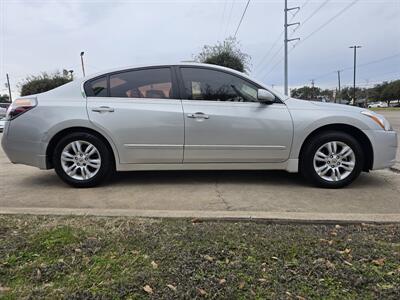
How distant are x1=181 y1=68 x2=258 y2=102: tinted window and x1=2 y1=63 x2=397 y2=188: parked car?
0.02m

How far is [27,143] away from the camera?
4.75 metres

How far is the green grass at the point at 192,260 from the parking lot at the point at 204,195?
44 cm

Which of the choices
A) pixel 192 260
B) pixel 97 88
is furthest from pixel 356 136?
pixel 97 88

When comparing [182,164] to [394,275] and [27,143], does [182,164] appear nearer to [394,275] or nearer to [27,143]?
[27,143]

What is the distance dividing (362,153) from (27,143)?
13.7 ft

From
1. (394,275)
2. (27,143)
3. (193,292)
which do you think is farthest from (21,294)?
(27,143)

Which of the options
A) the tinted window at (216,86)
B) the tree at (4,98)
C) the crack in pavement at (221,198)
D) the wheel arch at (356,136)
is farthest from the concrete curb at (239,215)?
the tree at (4,98)

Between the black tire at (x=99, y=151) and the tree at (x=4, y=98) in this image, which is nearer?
the black tire at (x=99, y=151)

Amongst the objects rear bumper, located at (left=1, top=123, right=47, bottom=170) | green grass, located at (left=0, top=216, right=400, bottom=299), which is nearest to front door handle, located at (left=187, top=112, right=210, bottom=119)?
green grass, located at (left=0, top=216, right=400, bottom=299)

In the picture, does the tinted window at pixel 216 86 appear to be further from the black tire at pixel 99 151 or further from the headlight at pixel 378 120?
the headlight at pixel 378 120

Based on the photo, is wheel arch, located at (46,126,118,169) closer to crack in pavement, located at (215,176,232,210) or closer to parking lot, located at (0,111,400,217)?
parking lot, located at (0,111,400,217)

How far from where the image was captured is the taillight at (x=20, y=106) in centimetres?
474

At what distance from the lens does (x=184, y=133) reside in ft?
15.4

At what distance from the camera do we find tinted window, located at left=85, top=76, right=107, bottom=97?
484 cm
